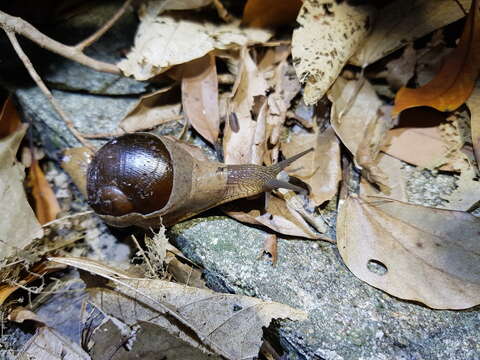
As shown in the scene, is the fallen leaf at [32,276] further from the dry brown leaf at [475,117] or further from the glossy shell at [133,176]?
the dry brown leaf at [475,117]

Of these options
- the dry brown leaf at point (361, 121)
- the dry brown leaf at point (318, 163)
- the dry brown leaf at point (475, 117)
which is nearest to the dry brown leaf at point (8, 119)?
the dry brown leaf at point (318, 163)

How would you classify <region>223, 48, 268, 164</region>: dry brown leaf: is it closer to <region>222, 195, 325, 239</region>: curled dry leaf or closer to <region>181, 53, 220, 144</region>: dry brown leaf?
<region>181, 53, 220, 144</region>: dry brown leaf

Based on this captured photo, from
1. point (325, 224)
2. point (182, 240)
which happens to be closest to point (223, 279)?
point (182, 240)

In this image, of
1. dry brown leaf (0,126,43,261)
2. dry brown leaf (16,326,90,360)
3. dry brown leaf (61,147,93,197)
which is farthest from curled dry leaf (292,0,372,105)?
dry brown leaf (16,326,90,360)

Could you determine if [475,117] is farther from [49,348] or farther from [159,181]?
[49,348]

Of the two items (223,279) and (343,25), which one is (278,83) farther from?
(223,279)
